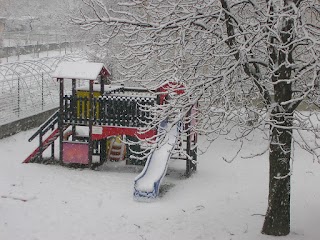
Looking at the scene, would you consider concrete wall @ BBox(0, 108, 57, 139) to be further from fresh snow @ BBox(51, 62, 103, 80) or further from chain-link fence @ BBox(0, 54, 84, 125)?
fresh snow @ BBox(51, 62, 103, 80)

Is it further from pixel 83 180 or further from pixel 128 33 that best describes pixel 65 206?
pixel 128 33

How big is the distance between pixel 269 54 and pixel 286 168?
2.45m

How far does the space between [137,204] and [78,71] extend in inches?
213

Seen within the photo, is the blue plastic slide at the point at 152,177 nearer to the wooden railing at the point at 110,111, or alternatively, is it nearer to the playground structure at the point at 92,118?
the playground structure at the point at 92,118

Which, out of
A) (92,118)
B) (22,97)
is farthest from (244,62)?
(22,97)

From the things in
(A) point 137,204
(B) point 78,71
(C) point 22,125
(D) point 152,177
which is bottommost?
(A) point 137,204

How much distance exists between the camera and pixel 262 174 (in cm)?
1778

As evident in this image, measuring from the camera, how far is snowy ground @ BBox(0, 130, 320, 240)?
38.2 feet

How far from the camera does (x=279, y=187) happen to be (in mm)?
11109

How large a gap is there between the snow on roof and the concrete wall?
473cm

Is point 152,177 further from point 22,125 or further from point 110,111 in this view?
point 22,125

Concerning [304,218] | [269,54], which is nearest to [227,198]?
[304,218]

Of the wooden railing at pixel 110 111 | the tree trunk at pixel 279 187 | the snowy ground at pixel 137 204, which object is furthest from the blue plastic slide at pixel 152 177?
the tree trunk at pixel 279 187

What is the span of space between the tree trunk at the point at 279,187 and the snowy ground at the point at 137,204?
0.28 metres
